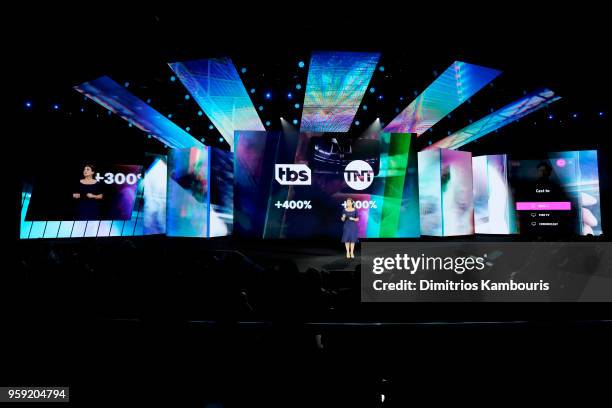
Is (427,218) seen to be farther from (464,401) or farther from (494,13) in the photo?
(464,401)

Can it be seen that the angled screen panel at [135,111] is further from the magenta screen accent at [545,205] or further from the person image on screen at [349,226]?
the magenta screen accent at [545,205]

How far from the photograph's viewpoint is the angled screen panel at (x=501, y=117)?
718 centimetres

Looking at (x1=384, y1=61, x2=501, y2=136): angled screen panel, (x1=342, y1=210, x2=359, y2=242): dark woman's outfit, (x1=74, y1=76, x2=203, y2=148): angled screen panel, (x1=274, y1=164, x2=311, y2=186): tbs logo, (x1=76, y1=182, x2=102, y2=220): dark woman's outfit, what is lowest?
(x1=342, y1=210, x2=359, y2=242): dark woman's outfit

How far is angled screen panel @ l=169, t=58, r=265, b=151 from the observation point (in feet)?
18.5

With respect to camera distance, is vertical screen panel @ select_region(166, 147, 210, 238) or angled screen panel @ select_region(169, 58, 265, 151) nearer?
Result: angled screen panel @ select_region(169, 58, 265, 151)

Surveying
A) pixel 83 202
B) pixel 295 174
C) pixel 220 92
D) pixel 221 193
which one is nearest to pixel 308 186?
Answer: pixel 295 174

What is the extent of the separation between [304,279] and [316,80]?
5.34 meters

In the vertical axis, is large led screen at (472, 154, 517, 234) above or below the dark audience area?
above

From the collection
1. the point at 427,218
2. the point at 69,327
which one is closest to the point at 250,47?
the point at 69,327

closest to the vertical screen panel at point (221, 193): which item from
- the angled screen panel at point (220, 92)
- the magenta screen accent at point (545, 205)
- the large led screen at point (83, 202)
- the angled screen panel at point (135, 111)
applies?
the angled screen panel at point (220, 92)

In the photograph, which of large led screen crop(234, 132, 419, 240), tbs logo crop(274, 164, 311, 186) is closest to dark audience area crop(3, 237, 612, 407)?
large led screen crop(234, 132, 419, 240)

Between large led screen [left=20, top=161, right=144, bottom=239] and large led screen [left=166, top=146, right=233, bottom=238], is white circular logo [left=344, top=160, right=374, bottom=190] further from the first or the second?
large led screen [left=20, top=161, right=144, bottom=239]

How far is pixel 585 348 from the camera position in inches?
56.6

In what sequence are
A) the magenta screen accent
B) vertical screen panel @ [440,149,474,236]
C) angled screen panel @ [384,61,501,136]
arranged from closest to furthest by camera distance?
1. angled screen panel @ [384,61,501,136]
2. the magenta screen accent
3. vertical screen panel @ [440,149,474,236]
